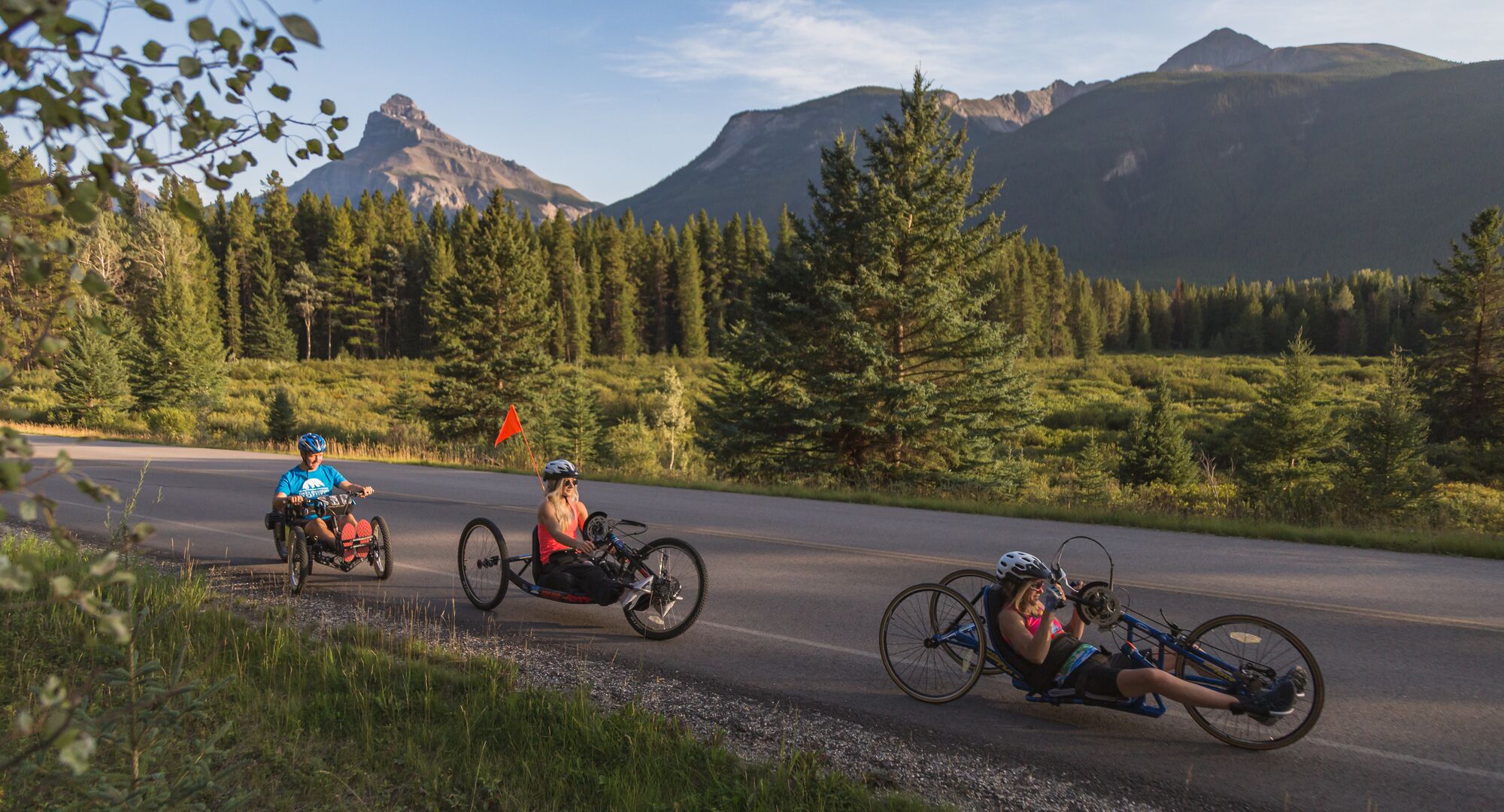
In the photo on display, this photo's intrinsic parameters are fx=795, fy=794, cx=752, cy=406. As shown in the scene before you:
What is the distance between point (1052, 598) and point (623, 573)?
3.52 metres

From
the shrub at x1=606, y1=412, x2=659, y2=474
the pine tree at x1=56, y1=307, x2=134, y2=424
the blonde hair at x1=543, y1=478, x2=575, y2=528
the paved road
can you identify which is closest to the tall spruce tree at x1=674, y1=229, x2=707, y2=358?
the shrub at x1=606, y1=412, x2=659, y2=474

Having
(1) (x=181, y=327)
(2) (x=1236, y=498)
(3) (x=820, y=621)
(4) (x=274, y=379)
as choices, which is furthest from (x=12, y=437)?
(4) (x=274, y=379)

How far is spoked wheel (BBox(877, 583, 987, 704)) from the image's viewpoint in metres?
5.43

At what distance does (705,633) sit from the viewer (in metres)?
6.73

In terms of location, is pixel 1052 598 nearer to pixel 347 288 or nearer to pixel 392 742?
pixel 392 742

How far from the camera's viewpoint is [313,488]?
861 cm

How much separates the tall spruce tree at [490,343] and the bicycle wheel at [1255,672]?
1187 inches

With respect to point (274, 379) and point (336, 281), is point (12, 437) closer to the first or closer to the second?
point (274, 379)

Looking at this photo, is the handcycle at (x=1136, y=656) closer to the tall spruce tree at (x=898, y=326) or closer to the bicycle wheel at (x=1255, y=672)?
the bicycle wheel at (x=1255, y=672)

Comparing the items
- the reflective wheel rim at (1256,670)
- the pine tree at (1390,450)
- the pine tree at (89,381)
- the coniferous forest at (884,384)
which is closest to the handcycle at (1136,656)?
the reflective wheel rim at (1256,670)

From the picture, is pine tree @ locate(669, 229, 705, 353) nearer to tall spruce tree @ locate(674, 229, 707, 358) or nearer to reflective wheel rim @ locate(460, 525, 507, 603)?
tall spruce tree @ locate(674, 229, 707, 358)

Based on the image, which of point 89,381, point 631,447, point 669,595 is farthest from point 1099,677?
point 89,381

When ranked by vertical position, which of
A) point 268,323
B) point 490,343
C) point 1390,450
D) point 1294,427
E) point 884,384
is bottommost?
point 1390,450

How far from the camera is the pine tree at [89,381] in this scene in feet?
112
